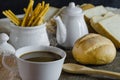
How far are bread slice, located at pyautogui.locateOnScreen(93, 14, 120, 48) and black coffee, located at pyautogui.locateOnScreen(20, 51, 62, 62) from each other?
315 mm

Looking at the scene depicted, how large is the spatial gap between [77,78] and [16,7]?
772mm

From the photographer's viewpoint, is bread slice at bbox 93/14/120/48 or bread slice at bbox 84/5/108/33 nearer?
bread slice at bbox 93/14/120/48

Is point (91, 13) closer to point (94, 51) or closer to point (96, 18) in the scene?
point (96, 18)

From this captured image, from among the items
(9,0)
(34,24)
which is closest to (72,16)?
(34,24)

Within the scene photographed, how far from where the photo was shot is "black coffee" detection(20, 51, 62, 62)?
2.07 feet

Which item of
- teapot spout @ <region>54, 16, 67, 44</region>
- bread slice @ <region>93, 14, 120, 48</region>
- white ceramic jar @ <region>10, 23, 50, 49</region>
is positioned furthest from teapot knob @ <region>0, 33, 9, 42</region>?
bread slice @ <region>93, 14, 120, 48</region>

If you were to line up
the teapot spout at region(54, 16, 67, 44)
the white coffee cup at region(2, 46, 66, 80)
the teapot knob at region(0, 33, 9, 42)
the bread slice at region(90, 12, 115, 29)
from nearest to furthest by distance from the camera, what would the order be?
the white coffee cup at region(2, 46, 66, 80) → the teapot knob at region(0, 33, 9, 42) → the teapot spout at region(54, 16, 67, 44) → the bread slice at region(90, 12, 115, 29)

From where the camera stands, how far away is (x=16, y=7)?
4.65 feet

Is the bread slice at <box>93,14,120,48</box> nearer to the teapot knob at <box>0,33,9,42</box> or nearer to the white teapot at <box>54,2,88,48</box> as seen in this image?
the white teapot at <box>54,2,88,48</box>

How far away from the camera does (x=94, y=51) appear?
2.56ft

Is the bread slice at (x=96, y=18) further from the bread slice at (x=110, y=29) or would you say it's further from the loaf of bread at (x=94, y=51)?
the loaf of bread at (x=94, y=51)

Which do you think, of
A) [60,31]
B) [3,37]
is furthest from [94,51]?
[3,37]

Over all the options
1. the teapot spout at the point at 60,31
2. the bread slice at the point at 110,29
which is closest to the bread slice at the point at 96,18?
the bread slice at the point at 110,29

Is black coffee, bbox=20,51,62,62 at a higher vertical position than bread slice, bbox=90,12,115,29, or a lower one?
higher
